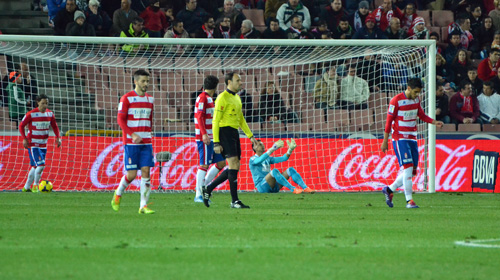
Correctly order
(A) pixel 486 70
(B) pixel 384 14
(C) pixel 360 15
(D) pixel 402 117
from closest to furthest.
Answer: (D) pixel 402 117
(A) pixel 486 70
(C) pixel 360 15
(B) pixel 384 14

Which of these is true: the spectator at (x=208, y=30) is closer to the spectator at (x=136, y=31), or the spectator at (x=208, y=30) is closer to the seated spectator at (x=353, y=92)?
the spectator at (x=136, y=31)

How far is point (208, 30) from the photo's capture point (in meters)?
20.5

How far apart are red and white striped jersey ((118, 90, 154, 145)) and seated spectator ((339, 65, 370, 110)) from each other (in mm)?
7618

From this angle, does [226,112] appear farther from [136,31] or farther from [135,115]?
[136,31]

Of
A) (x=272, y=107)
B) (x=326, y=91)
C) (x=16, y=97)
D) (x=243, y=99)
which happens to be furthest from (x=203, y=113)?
(x=16, y=97)

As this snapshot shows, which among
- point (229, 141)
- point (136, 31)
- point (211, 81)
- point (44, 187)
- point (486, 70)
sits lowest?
point (44, 187)

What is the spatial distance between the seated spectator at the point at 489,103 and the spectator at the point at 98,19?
9.26m

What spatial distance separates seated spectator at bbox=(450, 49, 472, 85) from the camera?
21.5m

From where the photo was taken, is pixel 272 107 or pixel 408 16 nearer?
pixel 272 107

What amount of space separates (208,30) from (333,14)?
362cm

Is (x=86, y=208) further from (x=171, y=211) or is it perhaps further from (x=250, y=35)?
(x=250, y=35)

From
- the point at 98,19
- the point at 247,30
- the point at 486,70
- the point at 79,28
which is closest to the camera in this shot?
the point at 79,28

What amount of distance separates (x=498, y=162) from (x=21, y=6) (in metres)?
12.8

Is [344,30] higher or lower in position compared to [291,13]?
lower
